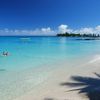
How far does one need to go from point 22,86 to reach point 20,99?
5.75ft

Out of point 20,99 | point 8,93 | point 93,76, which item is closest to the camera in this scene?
point 20,99

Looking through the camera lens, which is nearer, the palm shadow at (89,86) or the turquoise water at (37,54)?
the palm shadow at (89,86)

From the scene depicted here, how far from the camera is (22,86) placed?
9.03m

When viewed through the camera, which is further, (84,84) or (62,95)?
(84,84)

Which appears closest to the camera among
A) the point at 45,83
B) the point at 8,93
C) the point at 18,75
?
the point at 8,93

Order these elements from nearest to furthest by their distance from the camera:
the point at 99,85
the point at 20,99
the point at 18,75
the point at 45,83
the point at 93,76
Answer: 1. the point at 20,99
2. the point at 99,85
3. the point at 45,83
4. the point at 93,76
5. the point at 18,75

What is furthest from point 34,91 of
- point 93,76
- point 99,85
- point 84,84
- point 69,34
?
point 69,34

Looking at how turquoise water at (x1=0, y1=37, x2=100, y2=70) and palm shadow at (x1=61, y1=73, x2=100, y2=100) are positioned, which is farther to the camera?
turquoise water at (x1=0, y1=37, x2=100, y2=70)

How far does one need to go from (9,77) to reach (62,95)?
4486 mm

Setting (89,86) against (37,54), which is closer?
(89,86)

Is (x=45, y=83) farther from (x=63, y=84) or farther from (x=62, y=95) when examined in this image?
(x=62, y=95)

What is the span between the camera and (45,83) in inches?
373

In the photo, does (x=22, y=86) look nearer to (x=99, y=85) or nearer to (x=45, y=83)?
(x=45, y=83)

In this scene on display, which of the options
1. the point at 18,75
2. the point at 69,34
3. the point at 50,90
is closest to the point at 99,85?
the point at 50,90
